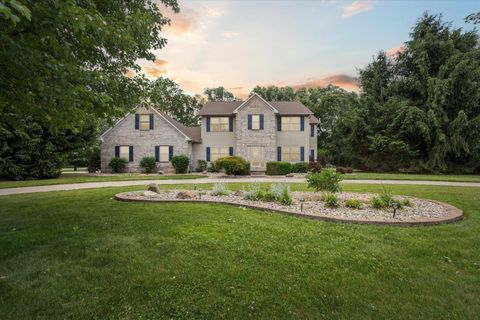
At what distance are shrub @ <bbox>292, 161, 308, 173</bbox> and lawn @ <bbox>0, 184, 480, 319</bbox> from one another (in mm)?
15995

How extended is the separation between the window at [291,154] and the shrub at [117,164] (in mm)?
14348

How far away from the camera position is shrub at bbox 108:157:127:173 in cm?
2286

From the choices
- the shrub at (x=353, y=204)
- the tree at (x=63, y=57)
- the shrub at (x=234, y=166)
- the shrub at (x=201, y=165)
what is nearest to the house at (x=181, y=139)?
the shrub at (x=201, y=165)

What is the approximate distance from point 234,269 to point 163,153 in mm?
21018

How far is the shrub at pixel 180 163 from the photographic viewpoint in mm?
22300

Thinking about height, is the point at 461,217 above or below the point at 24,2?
below

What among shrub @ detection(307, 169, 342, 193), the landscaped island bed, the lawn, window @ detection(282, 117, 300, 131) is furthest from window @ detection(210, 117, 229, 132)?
the lawn

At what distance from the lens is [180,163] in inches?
878

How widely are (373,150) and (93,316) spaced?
2675cm

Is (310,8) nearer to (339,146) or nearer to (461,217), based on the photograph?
(461,217)

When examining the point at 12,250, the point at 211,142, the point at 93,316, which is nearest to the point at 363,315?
the point at 93,316

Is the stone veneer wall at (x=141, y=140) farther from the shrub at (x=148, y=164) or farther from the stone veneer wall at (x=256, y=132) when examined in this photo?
the stone veneer wall at (x=256, y=132)

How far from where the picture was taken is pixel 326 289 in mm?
3283

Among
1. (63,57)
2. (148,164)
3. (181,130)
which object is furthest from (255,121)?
(63,57)
